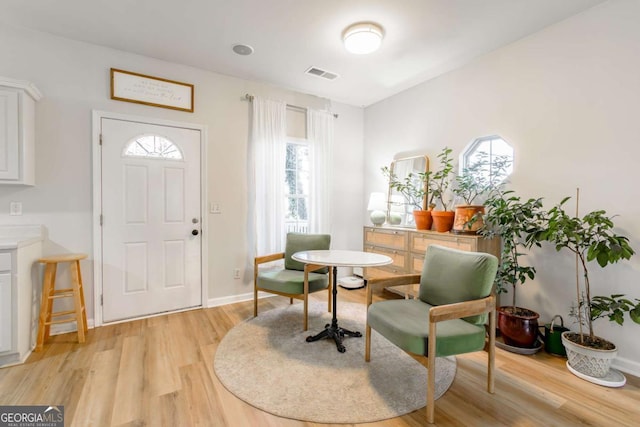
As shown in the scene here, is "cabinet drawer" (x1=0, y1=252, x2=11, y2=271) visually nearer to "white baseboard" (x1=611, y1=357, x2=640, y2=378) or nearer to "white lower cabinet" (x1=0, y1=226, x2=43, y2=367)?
"white lower cabinet" (x1=0, y1=226, x2=43, y2=367)

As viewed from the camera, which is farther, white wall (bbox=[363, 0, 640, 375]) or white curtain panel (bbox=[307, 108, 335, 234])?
white curtain panel (bbox=[307, 108, 335, 234])

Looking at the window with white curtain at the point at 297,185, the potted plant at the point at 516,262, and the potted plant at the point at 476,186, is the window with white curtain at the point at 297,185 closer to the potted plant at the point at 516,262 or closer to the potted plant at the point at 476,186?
the potted plant at the point at 476,186

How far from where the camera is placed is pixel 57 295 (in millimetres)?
2537

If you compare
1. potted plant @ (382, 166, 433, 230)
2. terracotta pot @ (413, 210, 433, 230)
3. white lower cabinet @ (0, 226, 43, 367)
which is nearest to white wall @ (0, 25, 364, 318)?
white lower cabinet @ (0, 226, 43, 367)

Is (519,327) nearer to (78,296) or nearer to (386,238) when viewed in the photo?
(386,238)

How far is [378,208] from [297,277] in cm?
169

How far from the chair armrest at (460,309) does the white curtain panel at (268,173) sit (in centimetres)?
245

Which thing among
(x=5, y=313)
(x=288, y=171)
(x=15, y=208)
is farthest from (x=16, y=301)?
(x=288, y=171)

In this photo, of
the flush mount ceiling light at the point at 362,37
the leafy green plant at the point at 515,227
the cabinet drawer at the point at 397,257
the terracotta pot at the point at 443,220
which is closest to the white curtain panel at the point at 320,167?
the cabinet drawer at the point at 397,257

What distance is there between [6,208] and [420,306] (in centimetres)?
361

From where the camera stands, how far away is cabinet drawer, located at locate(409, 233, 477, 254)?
8.95 ft

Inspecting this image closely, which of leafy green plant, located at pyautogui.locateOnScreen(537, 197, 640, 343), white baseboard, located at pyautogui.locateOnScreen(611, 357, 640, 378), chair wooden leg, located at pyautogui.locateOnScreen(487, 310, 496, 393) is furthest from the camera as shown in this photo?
white baseboard, located at pyautogui.locateOnScreen(611, 357, 640, 378)

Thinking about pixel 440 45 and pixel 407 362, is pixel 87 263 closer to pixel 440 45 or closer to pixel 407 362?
pixel 407 362

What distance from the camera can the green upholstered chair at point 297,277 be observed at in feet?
9.05
